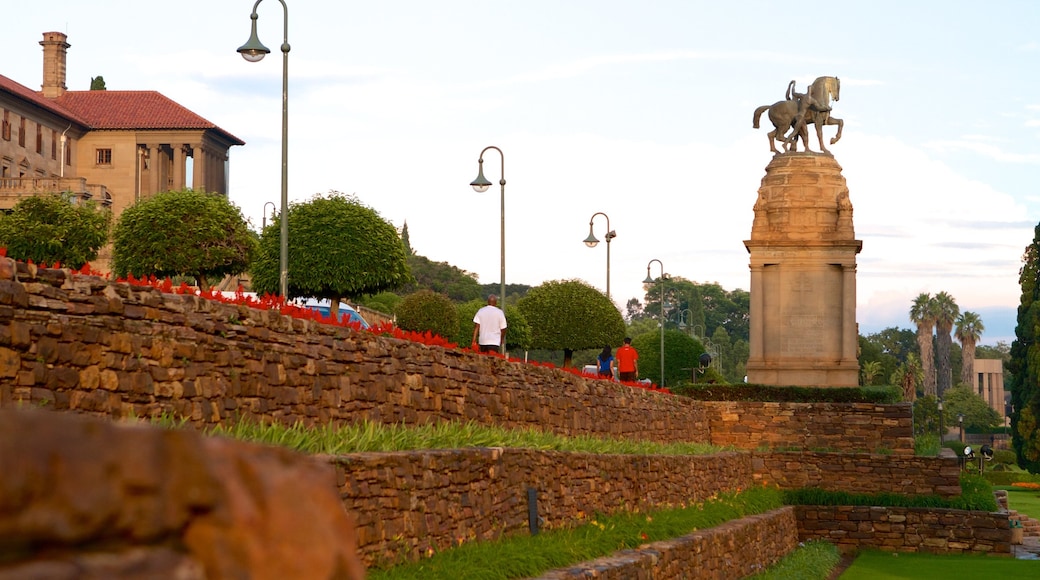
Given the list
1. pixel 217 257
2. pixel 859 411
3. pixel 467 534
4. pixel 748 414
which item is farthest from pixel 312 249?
pixel 467 534

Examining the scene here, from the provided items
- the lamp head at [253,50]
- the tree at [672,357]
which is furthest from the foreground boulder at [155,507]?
the tree at [672,357]

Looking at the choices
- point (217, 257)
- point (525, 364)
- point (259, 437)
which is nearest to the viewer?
point (259, 437)

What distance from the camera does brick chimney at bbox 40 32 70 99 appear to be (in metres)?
92.1

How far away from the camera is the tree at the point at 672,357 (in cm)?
6675

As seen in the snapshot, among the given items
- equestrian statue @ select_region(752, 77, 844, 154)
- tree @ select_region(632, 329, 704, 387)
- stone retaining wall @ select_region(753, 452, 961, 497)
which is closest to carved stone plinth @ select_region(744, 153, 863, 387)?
equestrian statue @ select_region(752, 77, 844, 154)

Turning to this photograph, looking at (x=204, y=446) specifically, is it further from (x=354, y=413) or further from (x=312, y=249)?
(x=312, y=249)

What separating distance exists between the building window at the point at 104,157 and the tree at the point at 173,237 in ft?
187

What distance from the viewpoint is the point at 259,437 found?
11.6 metres

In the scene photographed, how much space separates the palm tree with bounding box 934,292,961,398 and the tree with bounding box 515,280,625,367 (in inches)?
3630

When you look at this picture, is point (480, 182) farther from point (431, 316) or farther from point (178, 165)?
point (178, 165)

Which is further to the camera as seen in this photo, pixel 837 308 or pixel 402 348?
pixel 837 308

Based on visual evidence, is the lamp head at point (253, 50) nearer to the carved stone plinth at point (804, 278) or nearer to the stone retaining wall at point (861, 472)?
the stone retaining wall at point (861, 472)

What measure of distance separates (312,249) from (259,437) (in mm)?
27294

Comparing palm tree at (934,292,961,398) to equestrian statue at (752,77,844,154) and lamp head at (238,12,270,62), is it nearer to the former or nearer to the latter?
equestrian statue at (752,77,844,154)
